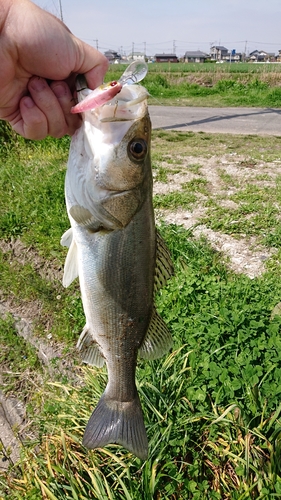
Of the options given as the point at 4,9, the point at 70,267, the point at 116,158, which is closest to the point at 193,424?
the point at 70,267

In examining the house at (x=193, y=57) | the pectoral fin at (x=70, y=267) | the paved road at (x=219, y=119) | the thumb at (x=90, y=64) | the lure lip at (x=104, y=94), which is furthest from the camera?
the house at (x=193, y=57)

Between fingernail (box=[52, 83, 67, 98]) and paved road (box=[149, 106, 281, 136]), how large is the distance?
10.6 m

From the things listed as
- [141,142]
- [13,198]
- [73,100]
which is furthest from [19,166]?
[141,142]

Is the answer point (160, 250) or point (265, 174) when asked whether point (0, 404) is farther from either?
point (265, 174)

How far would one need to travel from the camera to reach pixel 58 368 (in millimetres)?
3742

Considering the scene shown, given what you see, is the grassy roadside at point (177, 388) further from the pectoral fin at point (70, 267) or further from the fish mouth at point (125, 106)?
the fish mouth at point (125, 106)

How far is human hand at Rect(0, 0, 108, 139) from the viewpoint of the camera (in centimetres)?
172

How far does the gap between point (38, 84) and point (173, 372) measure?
2030mm

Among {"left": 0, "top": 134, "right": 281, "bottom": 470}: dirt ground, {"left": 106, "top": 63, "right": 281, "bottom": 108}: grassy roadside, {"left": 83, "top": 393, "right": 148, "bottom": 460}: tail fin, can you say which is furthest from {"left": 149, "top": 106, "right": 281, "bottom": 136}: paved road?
{"left": 83, "top": 393, "right": 148, "bottom": 460}: tail fin

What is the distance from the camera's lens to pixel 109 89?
143 centimetres

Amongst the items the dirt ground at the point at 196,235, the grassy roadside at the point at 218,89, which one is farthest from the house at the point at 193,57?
the dirt ground at the point at 196,235

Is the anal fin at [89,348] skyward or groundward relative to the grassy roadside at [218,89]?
skyward

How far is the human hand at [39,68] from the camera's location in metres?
1.72

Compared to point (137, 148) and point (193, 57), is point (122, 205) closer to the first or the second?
point (137, 148)
